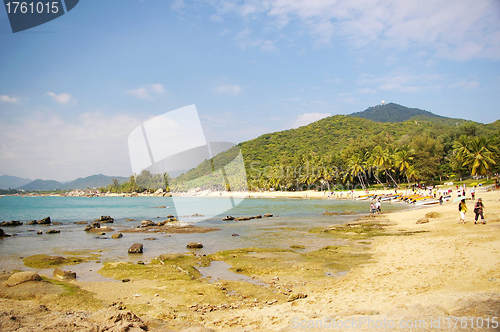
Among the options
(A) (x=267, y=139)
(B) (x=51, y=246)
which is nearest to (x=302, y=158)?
(A) (x=267, y=139)

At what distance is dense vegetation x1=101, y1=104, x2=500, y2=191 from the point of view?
49.2 metres

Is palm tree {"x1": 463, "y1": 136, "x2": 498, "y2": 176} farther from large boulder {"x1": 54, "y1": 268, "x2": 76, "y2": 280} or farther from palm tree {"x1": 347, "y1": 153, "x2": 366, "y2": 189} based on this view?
large boulder {"x1": 54, "y1": 268, "x2": 76, "y2": 280}

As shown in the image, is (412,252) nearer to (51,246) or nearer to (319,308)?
(319,308)

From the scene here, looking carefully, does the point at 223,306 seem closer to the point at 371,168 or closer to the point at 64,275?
the point at 64,275

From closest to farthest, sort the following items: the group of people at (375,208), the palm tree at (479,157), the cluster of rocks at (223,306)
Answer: the cluster of rocks at (223,306)
the group of people at (375,208)
the palm tree at (479,157)

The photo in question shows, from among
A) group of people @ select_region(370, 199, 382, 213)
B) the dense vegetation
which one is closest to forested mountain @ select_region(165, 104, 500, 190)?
the dense vegetation

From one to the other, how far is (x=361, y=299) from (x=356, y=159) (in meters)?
80.6

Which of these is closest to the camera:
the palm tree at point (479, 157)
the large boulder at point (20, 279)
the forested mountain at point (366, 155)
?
the large boulder at point (20, 279)

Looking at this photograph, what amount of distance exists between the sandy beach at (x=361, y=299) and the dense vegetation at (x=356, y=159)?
1207 cm

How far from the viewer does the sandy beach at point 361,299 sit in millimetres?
5074

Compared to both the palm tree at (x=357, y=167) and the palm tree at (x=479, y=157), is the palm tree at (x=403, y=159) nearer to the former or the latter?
the palm tree at (x=357, y=167)

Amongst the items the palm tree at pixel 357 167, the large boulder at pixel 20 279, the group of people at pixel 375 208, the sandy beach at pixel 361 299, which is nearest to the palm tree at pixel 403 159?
the palm tree at pixel 357 167

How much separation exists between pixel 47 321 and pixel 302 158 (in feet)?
330

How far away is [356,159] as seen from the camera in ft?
270
